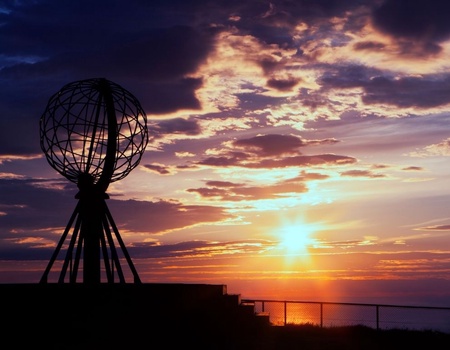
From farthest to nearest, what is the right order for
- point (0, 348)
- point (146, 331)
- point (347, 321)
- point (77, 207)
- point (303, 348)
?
point (347, 321) < point (77, 207) < point (303, 348) < point (146, 331) < point (0, 348)

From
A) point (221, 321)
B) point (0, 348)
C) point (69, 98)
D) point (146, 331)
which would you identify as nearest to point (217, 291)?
point (221, 321)

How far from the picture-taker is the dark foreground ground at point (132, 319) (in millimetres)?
17609

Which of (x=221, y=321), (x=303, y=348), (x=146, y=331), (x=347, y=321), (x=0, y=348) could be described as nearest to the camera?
(x=0, y=348)

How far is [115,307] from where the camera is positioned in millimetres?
18312

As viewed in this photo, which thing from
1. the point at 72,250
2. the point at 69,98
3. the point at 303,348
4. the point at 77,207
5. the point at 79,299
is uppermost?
the point at 69,98

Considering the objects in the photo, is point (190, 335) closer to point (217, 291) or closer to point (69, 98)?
point (217, 291)

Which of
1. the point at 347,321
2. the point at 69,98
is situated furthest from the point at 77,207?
the point at 347,321

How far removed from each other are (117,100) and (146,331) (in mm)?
8733

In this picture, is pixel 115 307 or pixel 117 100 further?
pixel 117 100

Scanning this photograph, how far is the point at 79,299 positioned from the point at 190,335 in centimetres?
348

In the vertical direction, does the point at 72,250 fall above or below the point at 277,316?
above

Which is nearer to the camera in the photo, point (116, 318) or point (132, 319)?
point (116, 318)

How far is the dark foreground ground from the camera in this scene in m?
17.6

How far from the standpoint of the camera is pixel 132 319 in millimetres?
18656
